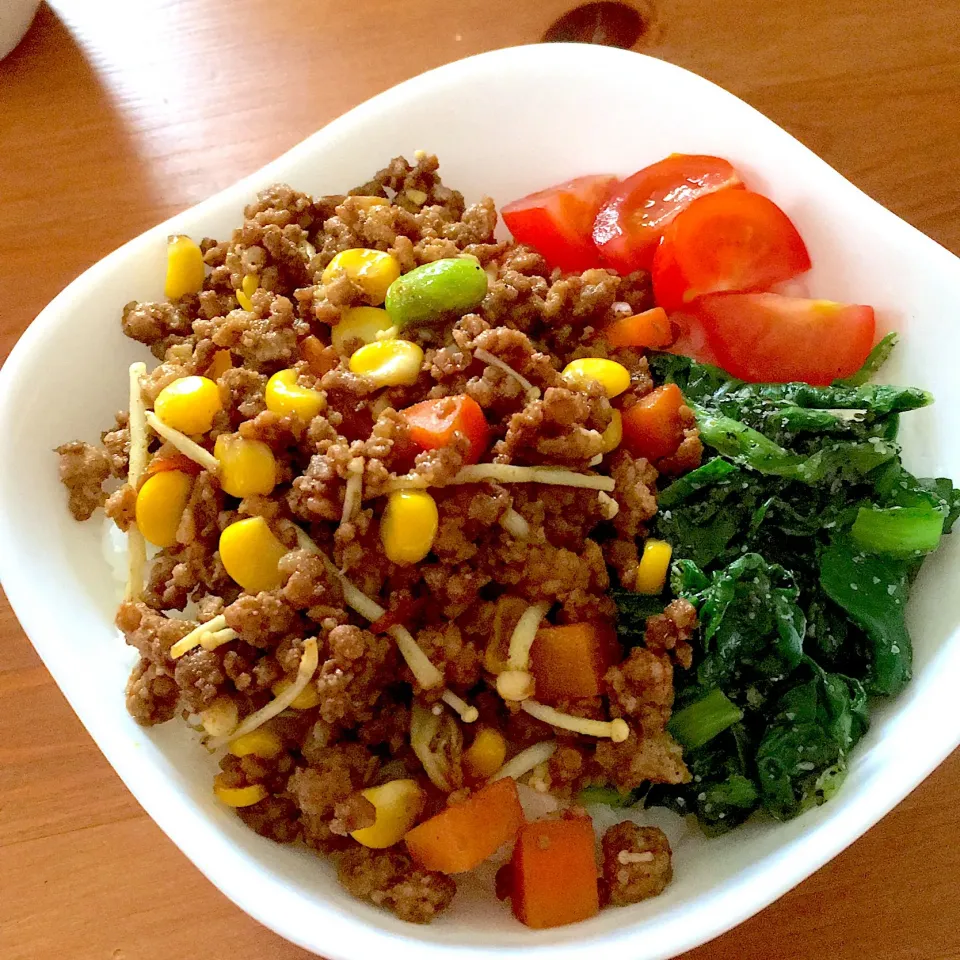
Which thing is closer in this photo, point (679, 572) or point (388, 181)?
point (679, 572)

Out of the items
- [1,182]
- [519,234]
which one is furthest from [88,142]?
[519,234]

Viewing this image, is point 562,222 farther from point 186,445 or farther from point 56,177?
point 56,177

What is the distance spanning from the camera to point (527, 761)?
157 cm

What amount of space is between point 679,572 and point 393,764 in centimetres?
63

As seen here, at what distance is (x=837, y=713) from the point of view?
149 cm

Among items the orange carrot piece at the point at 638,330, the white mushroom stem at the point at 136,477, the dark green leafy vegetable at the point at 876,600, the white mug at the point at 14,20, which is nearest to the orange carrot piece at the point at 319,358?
the white mushroom stem at the point at 136,477

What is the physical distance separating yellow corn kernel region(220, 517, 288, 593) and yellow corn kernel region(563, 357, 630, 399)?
0.62 metres

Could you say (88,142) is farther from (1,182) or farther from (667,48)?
(667,48)

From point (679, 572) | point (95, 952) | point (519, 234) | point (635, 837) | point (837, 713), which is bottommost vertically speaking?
point (95, 952)

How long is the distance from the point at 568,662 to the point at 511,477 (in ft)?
1.13

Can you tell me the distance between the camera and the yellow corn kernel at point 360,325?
170 cm

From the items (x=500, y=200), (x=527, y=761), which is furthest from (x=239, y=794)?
(x=500, y=200)

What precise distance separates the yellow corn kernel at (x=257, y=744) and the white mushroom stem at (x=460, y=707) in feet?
1.01

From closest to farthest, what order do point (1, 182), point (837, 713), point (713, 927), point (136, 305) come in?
point (713, 927) < point (837, 713) < point (136, 305) < point (1, 182)
